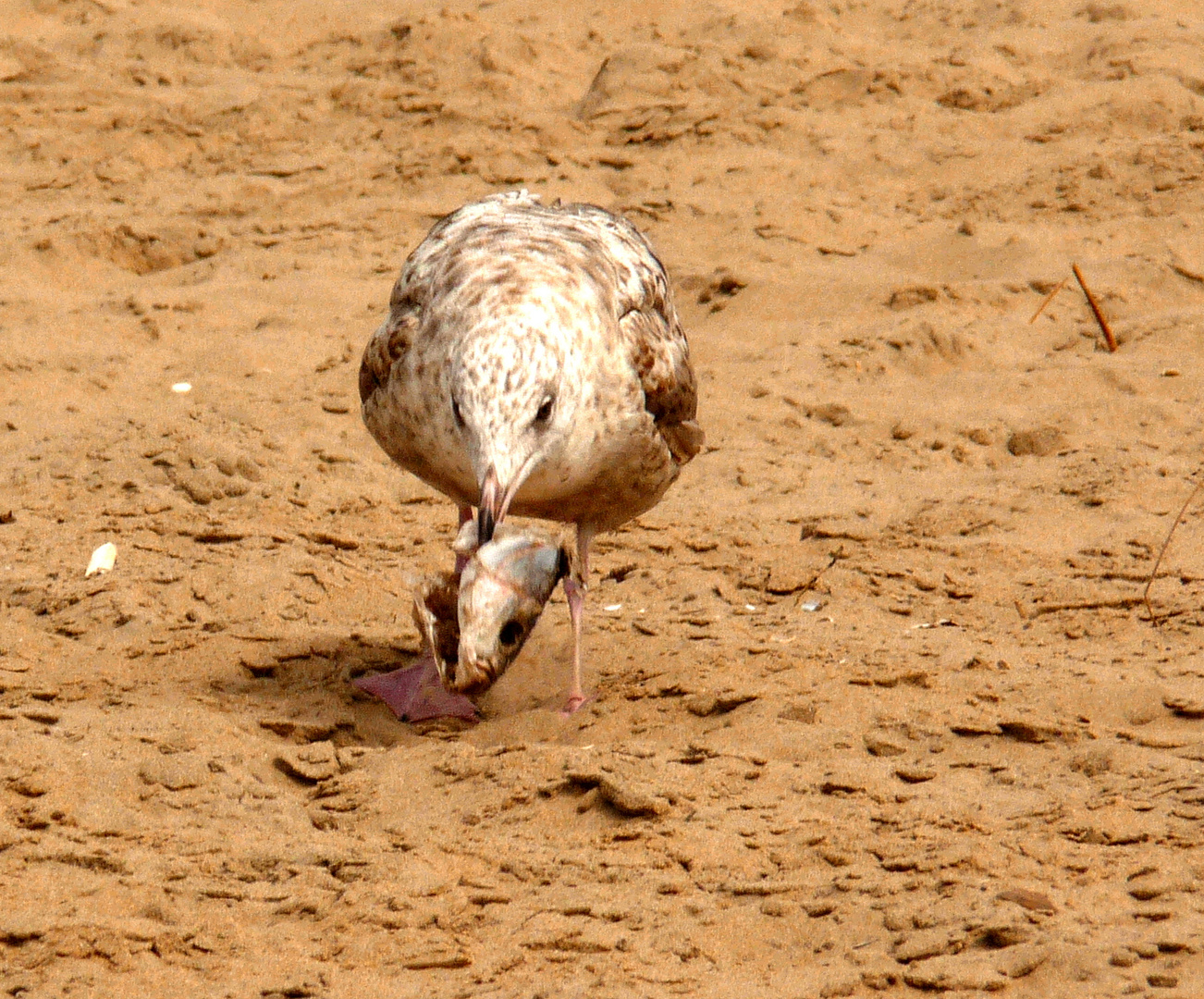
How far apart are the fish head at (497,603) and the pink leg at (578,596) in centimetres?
32

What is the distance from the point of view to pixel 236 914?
3.58 m

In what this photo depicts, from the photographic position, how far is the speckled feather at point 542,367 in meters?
4.83

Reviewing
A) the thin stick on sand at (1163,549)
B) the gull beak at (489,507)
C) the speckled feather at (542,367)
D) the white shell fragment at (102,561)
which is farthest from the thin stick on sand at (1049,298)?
the white shell fragment at (102,561)

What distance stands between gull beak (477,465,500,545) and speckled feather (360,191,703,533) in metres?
0.11

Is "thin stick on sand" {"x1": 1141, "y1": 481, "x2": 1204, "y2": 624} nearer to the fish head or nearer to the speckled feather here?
the speckled feather

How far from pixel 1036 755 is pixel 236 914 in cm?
204

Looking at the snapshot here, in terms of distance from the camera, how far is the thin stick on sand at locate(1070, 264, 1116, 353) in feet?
24.5

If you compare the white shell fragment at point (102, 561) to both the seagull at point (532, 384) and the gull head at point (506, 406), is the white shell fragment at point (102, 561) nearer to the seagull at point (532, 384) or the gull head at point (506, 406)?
the seagull at point (532, 384)

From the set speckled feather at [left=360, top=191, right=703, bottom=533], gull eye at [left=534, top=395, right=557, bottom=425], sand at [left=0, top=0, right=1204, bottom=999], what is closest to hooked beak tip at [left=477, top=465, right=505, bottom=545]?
speckled feather at [left=360, top=191, right=703, bottom=533]

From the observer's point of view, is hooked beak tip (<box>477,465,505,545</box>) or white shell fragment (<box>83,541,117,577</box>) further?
white shell fragment (<box>83,541,117,577</box>)

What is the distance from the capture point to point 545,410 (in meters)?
4.79

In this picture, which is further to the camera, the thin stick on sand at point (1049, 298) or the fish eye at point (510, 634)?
the thin stick on sand at point (1049, 298)

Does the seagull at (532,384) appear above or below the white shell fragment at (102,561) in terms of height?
above

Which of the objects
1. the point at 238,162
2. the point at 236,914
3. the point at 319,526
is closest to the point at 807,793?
the point at 236,914
